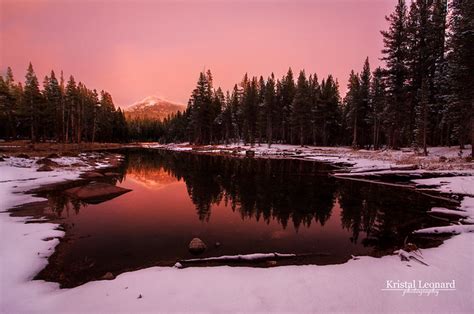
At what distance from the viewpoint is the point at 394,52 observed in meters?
34.6

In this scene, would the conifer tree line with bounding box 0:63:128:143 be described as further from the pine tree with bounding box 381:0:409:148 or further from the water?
the pine tree with bounding box 381:0:409:148

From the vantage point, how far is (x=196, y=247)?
782cm

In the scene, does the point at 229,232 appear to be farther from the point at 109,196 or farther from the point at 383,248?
the point at 109,196

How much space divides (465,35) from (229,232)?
1133 inches

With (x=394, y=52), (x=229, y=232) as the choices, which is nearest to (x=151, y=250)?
(x=229, y=232)

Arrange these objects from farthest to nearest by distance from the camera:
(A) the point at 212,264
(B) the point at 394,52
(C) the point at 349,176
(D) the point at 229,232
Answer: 1. (B) the point at 394,52
2. (C) the point at 349,176
3. (D) the point at 229,232
4. (A) the point at 212,264

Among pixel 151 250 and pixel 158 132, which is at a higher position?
pixel 158 132

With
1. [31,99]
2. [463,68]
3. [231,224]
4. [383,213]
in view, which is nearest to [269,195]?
[231,224]

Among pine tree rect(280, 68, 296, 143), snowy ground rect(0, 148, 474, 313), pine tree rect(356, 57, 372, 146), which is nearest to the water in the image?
snowy ground rect(0, 148, 474, 313)

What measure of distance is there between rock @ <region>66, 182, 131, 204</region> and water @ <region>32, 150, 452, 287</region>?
23.9 inches

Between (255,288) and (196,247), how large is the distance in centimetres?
310

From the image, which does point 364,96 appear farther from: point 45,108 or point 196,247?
point 45,108

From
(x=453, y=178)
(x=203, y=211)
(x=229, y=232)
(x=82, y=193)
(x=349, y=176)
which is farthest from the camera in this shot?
(x=349, y=176)

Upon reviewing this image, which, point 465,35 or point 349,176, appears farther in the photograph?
point 465,35
